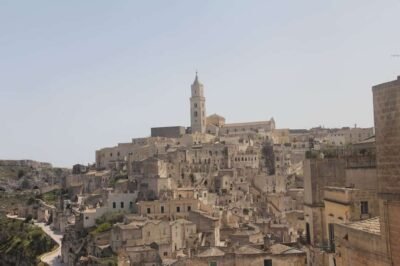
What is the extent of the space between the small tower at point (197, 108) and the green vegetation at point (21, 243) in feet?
104

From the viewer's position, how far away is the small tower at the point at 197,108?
8719 cm

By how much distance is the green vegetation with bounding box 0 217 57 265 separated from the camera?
5783 cm

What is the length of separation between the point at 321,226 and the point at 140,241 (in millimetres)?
23546

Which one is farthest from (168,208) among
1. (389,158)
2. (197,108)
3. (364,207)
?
(197,108)

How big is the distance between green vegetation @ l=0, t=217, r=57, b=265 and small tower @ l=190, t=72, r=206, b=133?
104 feet

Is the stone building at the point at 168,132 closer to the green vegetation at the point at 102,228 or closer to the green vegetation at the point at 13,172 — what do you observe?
the green vegetation at the point at 13,172

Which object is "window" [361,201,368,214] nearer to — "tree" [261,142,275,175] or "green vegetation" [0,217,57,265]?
"green vegetation" [0,217,57,265]

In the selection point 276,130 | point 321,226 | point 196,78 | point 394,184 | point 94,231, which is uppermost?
point 196,78

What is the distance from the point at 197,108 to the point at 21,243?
3658cm

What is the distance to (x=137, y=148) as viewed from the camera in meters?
72.7

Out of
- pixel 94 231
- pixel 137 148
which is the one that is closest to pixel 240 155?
pixel 137 148

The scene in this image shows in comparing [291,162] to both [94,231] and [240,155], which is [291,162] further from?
[94,231]

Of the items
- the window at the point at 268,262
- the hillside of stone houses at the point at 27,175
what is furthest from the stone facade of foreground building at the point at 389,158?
the hillside of stone houses at the point at 27,175

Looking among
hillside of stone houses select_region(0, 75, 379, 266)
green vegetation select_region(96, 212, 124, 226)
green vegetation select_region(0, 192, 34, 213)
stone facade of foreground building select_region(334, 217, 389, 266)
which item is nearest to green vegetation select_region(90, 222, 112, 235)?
hillside of stone houses select_region(0, 75, 379, 266)
